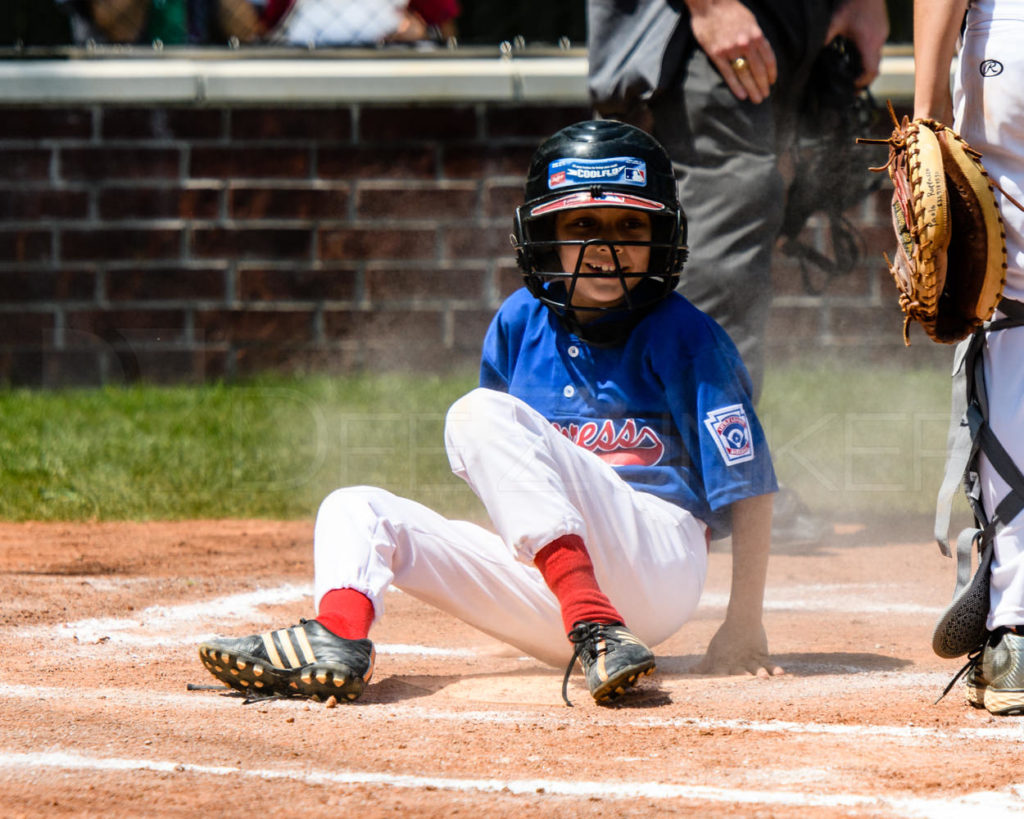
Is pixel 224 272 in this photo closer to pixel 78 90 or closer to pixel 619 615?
A: pixel 78 90

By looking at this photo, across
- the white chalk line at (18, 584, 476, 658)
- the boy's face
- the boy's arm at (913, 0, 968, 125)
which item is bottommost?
the white chalk line at (18, 584, 476, 658)

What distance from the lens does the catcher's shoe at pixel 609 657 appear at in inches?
104

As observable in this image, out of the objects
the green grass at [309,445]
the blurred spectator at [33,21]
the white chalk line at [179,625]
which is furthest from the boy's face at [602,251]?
the blurred spectator at [33,21]

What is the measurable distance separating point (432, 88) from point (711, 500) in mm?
5475

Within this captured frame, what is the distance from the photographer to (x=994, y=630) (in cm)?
277

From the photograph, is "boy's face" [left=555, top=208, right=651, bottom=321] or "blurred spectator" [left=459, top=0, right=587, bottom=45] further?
"blurred spectator" [left=459, top=0, right=587, bottom=45]

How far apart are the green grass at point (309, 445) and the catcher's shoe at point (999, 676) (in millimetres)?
2686

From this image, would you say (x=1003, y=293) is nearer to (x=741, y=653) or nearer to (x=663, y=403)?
(x=663, y=403)

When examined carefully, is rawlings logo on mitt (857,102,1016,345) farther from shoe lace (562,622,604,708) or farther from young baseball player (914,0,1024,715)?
shoe lace (562,622,604,708)

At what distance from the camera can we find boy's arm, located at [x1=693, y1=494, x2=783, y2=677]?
300cm

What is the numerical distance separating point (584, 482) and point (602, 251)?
0.55 meters

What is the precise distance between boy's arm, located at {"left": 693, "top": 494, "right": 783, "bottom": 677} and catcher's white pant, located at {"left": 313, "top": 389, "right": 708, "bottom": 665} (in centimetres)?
12

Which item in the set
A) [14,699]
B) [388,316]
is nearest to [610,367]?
[14,699]

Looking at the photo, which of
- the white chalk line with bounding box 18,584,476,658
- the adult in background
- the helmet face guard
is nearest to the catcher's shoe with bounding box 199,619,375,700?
the white chalk line with bounding box 18,584,476,658
